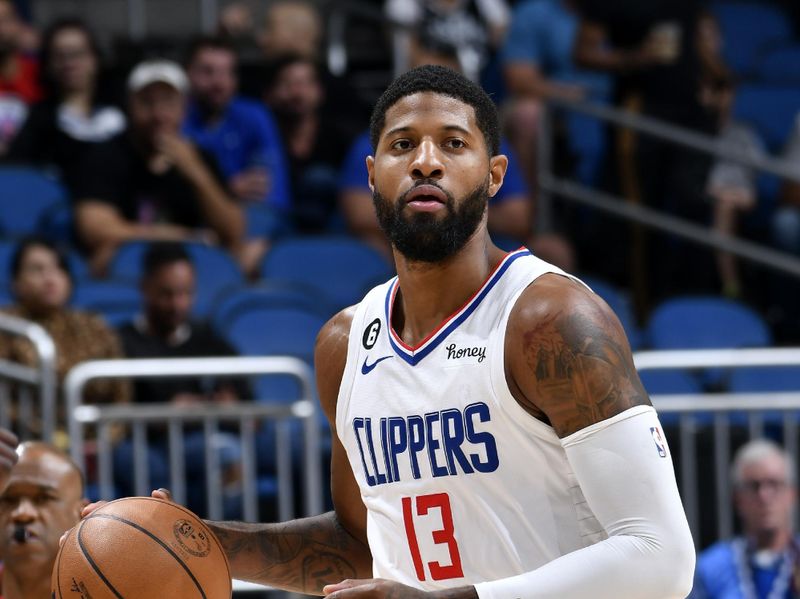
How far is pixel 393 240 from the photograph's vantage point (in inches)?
129

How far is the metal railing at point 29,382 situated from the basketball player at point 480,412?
10.0 feet

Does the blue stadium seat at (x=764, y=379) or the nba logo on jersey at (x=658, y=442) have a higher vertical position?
the blue stadium seat at (x=764, y=379)

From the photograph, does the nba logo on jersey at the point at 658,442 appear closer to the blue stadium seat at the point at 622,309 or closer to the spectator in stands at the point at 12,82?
the blue stadium seat at the point at 622,309

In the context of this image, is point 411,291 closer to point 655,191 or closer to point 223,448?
point 223,448

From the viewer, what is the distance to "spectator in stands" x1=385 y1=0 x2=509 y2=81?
33.5ft

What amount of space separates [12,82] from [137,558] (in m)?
6.75

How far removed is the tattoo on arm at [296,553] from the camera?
144 inches

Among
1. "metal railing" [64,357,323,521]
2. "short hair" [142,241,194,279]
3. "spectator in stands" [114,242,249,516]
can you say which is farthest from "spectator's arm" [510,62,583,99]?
"metal railing" [64,357,323,521]

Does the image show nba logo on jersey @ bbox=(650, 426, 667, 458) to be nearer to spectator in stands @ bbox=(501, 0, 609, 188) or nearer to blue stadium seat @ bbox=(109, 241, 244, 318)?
blue stadium seat @ bbox=(109, 241, 244, 318)

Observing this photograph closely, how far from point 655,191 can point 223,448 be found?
4.18 meters

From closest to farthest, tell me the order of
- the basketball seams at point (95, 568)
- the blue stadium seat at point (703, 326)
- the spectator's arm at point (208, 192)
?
1. the basketball seams at point (95, 568)
2. the blue stadium seat at point (703, 326)
3. the spectator's arm at point (208, 192)

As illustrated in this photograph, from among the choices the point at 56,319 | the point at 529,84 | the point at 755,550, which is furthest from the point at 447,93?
the point at 529,84

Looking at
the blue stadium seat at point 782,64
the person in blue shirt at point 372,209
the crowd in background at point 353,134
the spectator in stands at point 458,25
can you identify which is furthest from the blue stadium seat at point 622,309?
the blue stadium seat at point 782,64

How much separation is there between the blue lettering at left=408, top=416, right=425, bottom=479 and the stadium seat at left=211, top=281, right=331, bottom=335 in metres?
4.67
